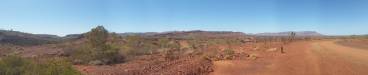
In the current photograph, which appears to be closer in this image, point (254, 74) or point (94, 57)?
point (254, 74)

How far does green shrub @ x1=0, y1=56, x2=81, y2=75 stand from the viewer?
1697 cm

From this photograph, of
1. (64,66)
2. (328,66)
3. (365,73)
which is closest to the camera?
(64,66)

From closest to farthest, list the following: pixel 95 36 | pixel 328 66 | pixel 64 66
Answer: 1. pixel 64 66
2. pixel 328 66
3. pixel 95 36

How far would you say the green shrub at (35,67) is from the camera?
55.7 feet

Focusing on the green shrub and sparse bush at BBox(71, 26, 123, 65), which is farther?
sparse bush at BBox(71, 26, 123, 65)

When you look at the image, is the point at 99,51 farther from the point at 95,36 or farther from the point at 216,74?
the point at 216,74

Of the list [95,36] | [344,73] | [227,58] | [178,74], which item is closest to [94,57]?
[95,36]

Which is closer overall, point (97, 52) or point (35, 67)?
point (35, 67)

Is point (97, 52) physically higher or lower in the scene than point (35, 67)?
lower

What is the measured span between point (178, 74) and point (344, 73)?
21.9 feet

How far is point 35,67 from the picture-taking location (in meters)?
18.9

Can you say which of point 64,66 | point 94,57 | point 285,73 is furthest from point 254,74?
point 94,57

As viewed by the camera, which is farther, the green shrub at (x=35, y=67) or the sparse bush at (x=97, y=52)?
the sparse bush at (x=97, y=52)

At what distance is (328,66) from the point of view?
21797 millimetres
